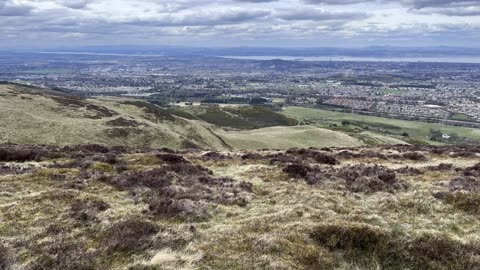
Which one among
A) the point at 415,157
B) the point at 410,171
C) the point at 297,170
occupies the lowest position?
the point at 415,157

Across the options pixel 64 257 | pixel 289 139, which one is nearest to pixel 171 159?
pixel 64 257

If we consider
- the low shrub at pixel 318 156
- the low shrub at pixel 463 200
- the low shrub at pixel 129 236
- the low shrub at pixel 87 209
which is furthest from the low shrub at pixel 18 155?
the low shrub at pixel 463 200

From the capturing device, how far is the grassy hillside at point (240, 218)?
13297 millimetres

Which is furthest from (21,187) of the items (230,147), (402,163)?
(230,147)

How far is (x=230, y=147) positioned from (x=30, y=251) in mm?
70284

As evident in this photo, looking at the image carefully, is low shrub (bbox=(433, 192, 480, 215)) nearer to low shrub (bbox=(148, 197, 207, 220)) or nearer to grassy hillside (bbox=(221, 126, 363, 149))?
low shrub (bbox=(148, 197, 207, 220))

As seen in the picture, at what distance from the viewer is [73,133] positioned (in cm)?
6644

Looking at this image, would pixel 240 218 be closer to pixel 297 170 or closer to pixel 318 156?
pixel 297 170

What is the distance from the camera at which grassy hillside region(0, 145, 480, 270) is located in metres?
13.3

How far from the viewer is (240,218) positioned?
17203 mm

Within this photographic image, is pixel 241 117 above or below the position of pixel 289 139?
below

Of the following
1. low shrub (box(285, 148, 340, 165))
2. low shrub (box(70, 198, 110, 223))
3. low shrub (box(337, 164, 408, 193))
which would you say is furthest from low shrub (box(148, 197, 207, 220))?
low shrub (box(285, 148, 340, 165))

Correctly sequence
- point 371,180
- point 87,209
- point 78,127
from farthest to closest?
point 78,127, point 371,180, point 87,209

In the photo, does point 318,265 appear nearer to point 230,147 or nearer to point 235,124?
point 230,147
